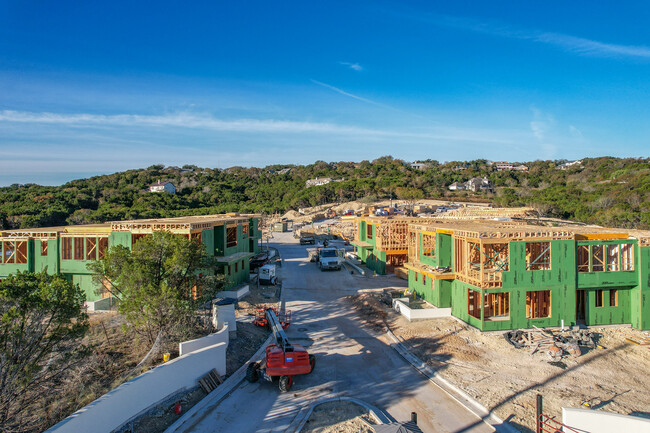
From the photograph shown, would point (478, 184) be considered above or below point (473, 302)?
above

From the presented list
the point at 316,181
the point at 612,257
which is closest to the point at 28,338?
the point at 612,257

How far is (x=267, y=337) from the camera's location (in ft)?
59.6

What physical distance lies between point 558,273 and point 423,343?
711cm

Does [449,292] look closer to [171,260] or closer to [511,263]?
[511,263]

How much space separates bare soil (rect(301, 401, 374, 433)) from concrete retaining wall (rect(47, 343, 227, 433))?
14.0 ft

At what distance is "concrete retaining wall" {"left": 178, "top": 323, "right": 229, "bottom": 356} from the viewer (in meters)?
12.9

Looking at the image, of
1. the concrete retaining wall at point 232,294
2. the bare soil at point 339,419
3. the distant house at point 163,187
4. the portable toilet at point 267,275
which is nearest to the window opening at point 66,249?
the concrete retaining wall at point 232,294

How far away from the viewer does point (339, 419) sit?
11.2 m

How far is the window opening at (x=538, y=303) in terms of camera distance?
18609 mm


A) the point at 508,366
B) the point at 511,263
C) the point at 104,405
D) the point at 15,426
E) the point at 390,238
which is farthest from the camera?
the point at 390,238

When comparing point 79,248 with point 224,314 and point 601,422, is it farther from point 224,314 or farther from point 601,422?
point 601,422

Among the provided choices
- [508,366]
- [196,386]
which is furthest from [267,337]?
[508,366]

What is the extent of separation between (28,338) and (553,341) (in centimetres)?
1809

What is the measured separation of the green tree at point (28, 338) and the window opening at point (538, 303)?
59.8ft
